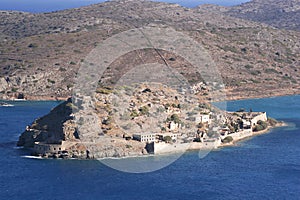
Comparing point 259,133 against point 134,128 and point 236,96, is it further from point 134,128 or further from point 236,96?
point 236,96

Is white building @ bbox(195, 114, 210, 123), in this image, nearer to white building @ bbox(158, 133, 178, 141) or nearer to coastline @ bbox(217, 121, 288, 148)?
coastline @ bbox(217, 121, 288, 148)

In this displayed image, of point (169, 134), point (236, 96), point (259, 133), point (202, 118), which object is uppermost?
point (236, 96)

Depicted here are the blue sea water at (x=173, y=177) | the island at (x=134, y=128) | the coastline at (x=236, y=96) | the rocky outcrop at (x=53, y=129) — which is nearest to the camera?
the blue sea water at (x=173, y=177)

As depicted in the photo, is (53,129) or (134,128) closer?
(53,129)

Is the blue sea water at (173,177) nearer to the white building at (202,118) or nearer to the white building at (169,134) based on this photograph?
the white building at (169,134)

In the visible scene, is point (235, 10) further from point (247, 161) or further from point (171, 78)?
point (247, 161)

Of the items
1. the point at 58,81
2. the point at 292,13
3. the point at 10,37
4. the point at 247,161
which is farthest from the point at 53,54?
the point at 292,13

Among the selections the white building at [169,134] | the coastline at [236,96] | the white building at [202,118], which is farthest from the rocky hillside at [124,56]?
the white building at [169,134]

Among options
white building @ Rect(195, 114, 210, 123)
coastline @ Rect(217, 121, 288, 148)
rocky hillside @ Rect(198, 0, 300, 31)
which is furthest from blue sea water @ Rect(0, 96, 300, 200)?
rocky hillside @ Rect(198, 0, 300, 31)

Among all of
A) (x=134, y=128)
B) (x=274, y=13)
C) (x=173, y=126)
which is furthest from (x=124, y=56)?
(x=274, y=13)
